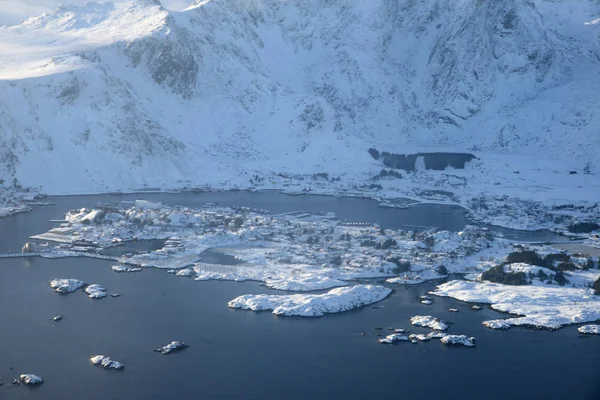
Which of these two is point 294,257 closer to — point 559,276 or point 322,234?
point 322,234

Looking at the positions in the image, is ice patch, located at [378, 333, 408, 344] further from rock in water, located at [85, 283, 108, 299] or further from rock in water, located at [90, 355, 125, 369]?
rock in water, located at [85, 283, 108, 299]

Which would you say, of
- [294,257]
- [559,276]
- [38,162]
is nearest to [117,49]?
[38,162]

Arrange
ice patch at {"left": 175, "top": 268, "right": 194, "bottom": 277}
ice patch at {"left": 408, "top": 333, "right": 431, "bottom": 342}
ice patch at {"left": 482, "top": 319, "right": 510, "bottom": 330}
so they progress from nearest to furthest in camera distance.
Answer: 1. ice patch at {"left": 408, "top": 333, "right": 431, "bottom": 342}
2. ice patch at {"left": 482, "top": 319, "right": 510, "bottom": 330}
3. ice patch at {"left": 175, "top": 268, "right": 194, "bottom": 277}

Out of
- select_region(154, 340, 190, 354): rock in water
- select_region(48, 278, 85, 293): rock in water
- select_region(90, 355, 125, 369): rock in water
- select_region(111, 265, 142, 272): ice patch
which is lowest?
select_region(154, 340, 190, 354): rock in water

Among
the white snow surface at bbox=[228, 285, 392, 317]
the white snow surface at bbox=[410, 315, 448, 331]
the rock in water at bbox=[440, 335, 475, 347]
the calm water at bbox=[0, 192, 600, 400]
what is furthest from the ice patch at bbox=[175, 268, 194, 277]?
the rock in water at bbox=[440, 335, 475, 347]

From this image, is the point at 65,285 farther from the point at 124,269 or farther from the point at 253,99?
the point at 253,99

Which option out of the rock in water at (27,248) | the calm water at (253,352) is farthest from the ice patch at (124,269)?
the rock in water at (27,248)
